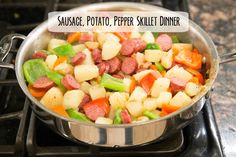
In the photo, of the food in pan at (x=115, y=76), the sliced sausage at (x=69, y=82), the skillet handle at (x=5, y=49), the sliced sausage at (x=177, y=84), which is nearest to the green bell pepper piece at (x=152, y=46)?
the food in pan at (x=115, y=76)

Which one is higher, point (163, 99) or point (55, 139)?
point (163, 99)

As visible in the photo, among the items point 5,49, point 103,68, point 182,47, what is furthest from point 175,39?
point 5,49

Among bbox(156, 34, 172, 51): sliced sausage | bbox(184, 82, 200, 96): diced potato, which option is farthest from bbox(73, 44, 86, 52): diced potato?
bbox(184, 82, 200, 96): diced potato

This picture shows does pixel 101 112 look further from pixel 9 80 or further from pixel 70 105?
pixel 9 80

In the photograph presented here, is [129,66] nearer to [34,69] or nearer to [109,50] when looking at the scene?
[109,50]

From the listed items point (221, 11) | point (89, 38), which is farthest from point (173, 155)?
point (221, 11)

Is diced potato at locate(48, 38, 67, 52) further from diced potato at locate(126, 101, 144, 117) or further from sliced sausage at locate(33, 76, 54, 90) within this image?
diced potato at locate(126, 101, 144, 117)
